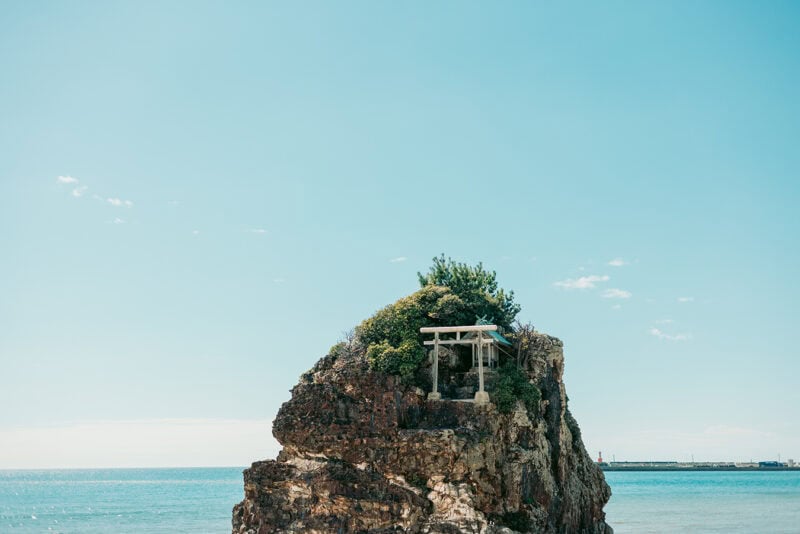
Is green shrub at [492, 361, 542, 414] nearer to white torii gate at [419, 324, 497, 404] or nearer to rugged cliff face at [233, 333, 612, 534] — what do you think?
rugged cliff face at [233, 333, 612, 534]

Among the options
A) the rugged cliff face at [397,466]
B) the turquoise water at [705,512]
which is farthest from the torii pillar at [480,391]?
the turquoise water at [705,512]

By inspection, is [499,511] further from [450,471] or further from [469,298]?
[469,298]

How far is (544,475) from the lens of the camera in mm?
28609

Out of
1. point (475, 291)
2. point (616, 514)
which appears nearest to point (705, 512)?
point (616, 514)

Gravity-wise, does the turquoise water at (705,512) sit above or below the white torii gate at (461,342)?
below

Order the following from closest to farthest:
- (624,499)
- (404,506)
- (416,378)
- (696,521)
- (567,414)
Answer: (404,506) < (416,378) < (567,414) < (696,521) < (624,499)

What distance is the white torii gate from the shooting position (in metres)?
Result: 28.6

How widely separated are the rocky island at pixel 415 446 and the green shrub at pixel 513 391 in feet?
0.17

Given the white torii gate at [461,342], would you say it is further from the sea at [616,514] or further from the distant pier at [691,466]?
the distant pier at [691,466]

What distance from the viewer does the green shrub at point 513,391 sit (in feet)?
93.6

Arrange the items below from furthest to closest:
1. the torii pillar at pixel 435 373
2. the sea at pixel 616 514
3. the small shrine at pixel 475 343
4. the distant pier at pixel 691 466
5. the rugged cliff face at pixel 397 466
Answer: the distant pier at pixel 691 466 → the sea at pixel 616 514 → the torii pillar at pixel 435 373 → the small shrine at pixel 475 343 → the rugged cliff face at pixel 397 466

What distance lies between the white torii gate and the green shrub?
0.56 m

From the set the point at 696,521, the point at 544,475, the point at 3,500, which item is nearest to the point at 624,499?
the point at 696,521

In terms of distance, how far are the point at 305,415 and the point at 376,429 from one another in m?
2.85
